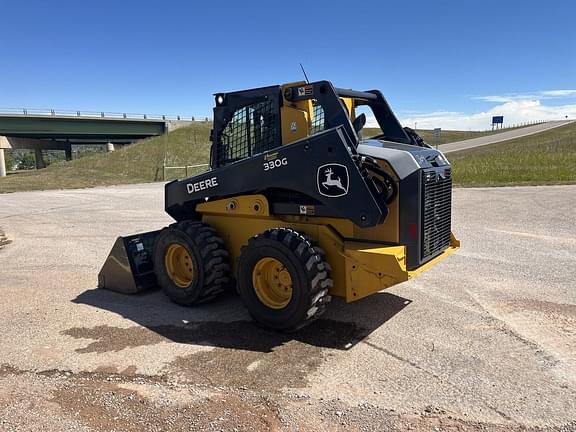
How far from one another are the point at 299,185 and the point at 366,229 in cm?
81

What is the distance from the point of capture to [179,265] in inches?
234

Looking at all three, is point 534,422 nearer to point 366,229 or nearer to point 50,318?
point 366,229

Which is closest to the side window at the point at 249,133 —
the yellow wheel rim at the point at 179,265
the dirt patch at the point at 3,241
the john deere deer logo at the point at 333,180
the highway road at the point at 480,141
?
the john deere deer logo at the point at 333,180

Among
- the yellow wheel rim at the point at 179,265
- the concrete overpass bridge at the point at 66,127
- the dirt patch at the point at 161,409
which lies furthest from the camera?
the concrete overpass bridge at the point at 66,127

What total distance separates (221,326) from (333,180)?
6.51 feet

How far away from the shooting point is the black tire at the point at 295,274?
4.40 m

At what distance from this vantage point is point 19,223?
12.7 meters

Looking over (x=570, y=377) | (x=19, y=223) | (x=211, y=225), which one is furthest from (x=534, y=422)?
(x=19, y=223)

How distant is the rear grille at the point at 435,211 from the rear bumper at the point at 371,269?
0.34 meters

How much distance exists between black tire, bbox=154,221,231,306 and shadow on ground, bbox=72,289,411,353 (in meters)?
0.19

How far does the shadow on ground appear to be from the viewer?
181 inches

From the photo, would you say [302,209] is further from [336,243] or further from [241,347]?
[241,347]

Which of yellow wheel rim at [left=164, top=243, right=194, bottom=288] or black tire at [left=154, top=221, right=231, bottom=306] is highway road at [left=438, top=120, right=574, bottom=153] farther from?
black tire at [left=154, top=221, right=231, bottom=306]

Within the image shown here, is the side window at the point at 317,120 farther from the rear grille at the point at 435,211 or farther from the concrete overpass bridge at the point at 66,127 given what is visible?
the concrete overpass bridge at the point at 66,127
